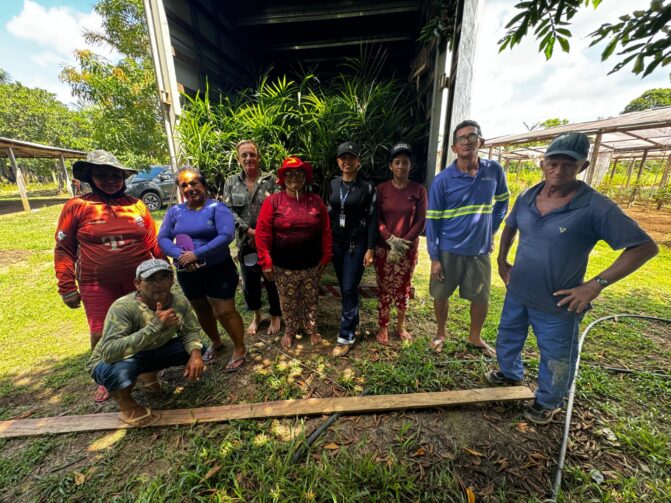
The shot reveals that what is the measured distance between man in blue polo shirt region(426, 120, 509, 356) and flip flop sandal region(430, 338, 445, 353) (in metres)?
0.51

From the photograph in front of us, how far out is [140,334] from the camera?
1.86 metres

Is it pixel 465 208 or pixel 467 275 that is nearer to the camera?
pixel 465 208

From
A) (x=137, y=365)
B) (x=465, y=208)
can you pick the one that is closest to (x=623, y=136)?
(x=465, y=208)

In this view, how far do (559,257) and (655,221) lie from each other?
38.4ft

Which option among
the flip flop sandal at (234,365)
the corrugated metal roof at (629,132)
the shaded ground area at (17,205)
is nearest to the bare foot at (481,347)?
the flip flop sandal at (234,365)

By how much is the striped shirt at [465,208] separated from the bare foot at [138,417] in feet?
8.61

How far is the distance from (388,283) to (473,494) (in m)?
1.68

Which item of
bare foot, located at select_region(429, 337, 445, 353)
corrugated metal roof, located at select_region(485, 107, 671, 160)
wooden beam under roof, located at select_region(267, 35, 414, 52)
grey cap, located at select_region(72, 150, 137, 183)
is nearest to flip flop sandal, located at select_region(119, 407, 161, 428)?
grey cap, located at select_region(72, 150, 137, 183)

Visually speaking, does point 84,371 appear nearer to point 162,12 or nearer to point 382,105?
point 162,12

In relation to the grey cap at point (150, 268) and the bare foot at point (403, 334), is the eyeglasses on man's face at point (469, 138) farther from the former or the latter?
the grey cap at point (150, 268)

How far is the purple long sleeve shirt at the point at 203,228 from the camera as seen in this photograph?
2266 mm

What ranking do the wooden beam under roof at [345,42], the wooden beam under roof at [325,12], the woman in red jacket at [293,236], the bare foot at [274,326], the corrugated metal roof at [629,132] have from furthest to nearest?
the corrugated metal roof at [629,132] < the wooden beam under roof at [345,42] < the wooden beam under roof at [325,12] < the bare foot at [274,326] < the woman in red jacket at [293,236]

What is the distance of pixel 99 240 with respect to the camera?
2.12 meters

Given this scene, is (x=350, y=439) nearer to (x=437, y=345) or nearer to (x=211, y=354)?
(x=437, y=345)
